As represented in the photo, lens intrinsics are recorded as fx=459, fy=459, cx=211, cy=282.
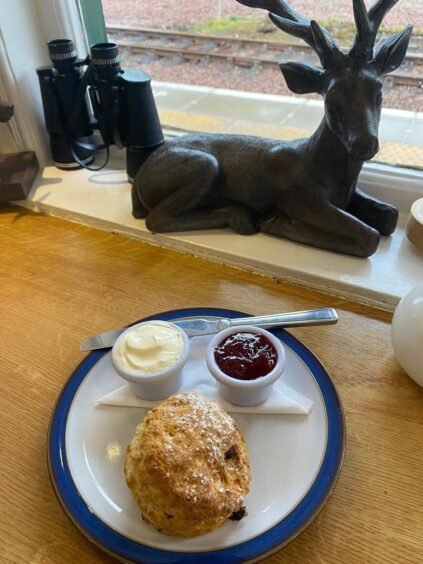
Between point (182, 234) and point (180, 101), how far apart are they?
559mm

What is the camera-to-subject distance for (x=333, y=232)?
970 mm

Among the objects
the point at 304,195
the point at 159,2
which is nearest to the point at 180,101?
the point at 159,2

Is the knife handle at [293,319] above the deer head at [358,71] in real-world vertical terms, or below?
below

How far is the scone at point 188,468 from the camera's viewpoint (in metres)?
0.53

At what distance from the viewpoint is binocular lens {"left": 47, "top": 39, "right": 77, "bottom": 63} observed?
111cm

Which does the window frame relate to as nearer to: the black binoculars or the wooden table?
the black binoculars

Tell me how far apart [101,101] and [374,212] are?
70 centimetres

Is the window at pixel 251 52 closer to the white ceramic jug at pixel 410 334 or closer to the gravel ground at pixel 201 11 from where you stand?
the gravel ground at pixel 201 11

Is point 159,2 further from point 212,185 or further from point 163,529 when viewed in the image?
point 163,529

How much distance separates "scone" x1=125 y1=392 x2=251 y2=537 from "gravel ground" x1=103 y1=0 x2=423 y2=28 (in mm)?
930

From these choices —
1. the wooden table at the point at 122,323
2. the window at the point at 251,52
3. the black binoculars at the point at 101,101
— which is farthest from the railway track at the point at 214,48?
the wooden table at the point at 122,323

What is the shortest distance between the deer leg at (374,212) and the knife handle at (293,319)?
31 centimetres

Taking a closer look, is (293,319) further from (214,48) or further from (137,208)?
(214,48)

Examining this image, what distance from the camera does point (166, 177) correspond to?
3.42 ft
